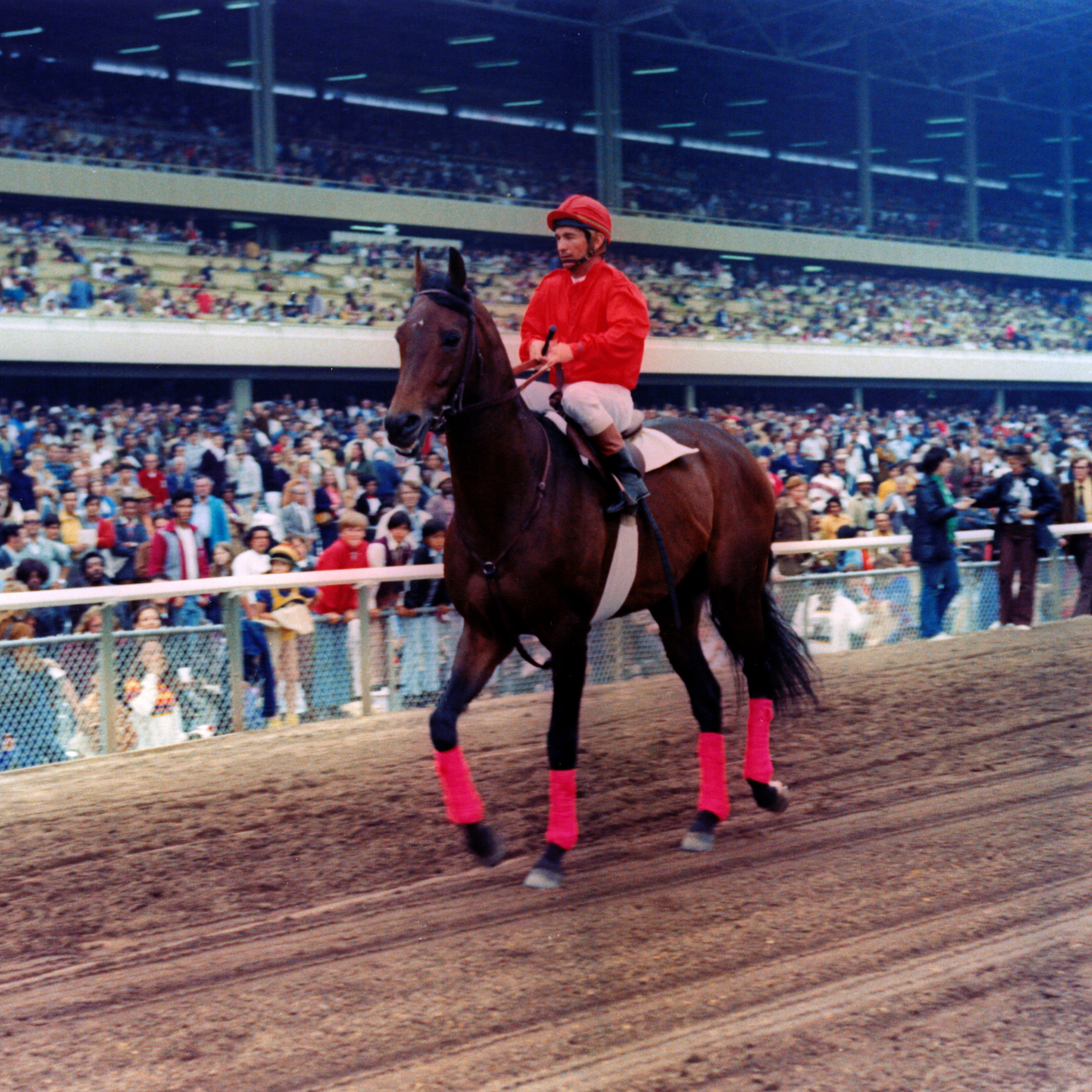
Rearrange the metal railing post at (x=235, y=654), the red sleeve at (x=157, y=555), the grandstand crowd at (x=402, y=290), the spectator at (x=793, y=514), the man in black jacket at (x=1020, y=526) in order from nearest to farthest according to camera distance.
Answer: the metal railing post at (x=235, y=654) < the red sleeve at (x=157, y=555) < the spectator at (x=793, y=514) < the man in black jacket at (x=1020, y=526) < the grandstand crowd at (x=402, y=290)

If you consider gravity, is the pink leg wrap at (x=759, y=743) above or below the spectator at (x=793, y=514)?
below

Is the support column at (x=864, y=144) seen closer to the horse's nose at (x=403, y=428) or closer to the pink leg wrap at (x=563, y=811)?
the pink leg wrap at (x=563, y=811)

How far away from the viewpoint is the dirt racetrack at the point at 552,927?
2482mm

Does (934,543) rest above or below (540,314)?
below

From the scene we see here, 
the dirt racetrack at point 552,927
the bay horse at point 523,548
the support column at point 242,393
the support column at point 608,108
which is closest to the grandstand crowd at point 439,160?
the support column at point 608,108

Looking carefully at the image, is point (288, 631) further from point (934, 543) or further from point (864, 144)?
point (864, 144)

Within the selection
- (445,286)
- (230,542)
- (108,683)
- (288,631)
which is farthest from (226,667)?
(445,286)

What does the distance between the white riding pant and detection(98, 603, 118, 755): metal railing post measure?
2558 mm

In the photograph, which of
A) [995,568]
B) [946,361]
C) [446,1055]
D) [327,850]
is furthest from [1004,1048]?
[946,361]

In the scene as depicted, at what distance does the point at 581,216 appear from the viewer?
3834 millimetres

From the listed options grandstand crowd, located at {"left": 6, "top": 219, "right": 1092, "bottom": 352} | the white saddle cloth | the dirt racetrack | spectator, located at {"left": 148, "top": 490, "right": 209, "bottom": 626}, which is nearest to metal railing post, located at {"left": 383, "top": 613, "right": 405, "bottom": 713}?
the dirt racetrack

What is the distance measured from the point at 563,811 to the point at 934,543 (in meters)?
5.49

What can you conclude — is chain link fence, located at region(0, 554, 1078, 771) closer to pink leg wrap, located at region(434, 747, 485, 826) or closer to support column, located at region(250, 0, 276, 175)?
pink leg wrap, located at region(434, 747, 485, 826)

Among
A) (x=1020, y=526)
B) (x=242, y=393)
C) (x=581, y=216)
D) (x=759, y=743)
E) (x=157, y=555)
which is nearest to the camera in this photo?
(x=581, y=216)
